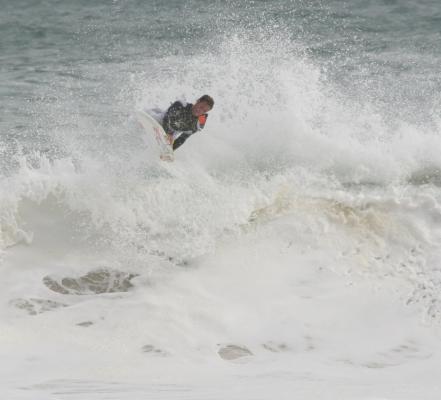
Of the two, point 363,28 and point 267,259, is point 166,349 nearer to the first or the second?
point 267,259

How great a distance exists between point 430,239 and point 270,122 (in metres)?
3.30

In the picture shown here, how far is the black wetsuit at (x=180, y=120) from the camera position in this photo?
10.1m

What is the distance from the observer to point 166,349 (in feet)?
26.8

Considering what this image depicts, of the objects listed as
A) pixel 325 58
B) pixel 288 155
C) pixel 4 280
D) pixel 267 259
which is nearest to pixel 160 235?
pixel 267 259

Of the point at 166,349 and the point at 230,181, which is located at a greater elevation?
the point at 230,181

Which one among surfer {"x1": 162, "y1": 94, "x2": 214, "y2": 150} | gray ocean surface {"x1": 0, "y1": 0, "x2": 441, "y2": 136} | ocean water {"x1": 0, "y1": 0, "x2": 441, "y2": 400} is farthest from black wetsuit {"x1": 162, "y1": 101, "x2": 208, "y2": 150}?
gray ocean surface {"x1": 0, "y1": 0, "x2": 441, "y2": 136}

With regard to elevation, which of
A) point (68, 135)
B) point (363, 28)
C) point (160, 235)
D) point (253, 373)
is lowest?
point (253, 373)

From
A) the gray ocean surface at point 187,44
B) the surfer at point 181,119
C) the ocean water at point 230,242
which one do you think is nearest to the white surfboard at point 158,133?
the surfer at point 181,119

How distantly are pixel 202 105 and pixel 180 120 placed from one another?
0.45 meters

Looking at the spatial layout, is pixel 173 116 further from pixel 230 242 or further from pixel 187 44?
pixel 187 44

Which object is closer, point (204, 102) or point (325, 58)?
point (204, 102)

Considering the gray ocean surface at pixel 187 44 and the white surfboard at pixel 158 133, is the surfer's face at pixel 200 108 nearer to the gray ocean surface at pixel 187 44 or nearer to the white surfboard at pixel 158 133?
the white surfboard at pixel 158 133

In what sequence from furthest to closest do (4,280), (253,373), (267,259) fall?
(267,259)
(4,280)
(253,373)

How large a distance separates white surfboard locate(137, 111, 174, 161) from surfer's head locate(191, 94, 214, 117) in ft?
1.61
